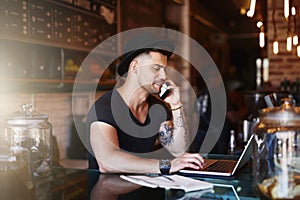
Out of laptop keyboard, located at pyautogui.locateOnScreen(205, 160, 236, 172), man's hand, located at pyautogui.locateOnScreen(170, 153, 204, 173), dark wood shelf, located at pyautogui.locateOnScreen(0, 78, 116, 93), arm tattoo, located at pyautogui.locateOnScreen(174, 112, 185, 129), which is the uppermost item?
dark wood shelf, located at pyautogui.locateOnScreen(0, 78, 116, 93)

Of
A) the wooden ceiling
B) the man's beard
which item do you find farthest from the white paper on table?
the wooden ceiling

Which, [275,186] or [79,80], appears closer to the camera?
[275,186]

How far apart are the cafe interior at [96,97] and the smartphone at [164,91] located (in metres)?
0.32

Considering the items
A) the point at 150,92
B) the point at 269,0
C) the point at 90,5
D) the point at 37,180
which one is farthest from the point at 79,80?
the point at 269,0

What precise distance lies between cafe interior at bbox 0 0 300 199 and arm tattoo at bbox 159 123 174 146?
37 cm

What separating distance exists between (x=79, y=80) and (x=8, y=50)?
89cm

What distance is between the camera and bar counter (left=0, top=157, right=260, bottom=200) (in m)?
1.31

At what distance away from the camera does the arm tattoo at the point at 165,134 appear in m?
2.36

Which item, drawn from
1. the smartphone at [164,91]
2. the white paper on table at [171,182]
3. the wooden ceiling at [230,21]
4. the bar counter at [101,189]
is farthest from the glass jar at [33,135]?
the wooden ceiling at [230,21]

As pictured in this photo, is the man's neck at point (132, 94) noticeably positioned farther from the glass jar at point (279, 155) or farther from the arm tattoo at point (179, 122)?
the glass jar at point (279, 155)

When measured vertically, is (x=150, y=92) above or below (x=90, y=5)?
below

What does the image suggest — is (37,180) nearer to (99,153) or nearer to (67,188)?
(67,188)

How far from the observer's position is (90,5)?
3707 millimetres

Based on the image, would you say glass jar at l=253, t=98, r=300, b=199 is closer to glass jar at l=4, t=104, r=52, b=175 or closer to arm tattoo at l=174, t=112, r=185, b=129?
glass jar at l=4, t=104, r=52, b=175
